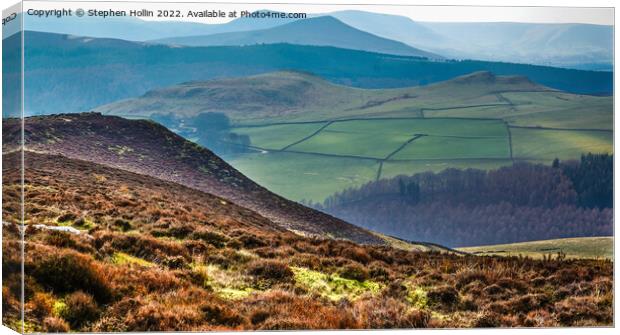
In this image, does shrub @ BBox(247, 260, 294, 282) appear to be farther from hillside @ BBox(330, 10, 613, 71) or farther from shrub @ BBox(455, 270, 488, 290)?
hillside @ BBox(330, 10, 613, 71)

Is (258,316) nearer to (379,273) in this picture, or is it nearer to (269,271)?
(269,271)

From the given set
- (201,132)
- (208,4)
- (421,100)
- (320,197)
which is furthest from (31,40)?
(421,100)

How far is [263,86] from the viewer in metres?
20.4

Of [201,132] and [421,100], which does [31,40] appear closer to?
[201,132]

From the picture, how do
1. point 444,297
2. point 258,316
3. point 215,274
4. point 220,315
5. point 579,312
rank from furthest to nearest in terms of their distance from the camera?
point 579,312, point 444,297, point 215,274, point 258,316, point 220,315

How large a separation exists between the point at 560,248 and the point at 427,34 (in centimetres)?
474

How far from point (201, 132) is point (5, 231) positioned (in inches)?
→ 209

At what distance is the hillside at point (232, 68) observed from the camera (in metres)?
19.5

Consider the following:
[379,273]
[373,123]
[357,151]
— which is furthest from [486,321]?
[373,123]

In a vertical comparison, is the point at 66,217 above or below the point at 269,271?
above

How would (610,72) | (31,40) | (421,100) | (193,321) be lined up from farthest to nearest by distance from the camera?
(421,100), (610,72), (31,40), (193,321)

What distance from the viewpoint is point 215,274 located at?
55.4 ft

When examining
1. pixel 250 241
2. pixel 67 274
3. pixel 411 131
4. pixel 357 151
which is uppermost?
pixel 411 131

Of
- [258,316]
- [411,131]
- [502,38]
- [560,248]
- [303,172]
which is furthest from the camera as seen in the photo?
[303,172]
